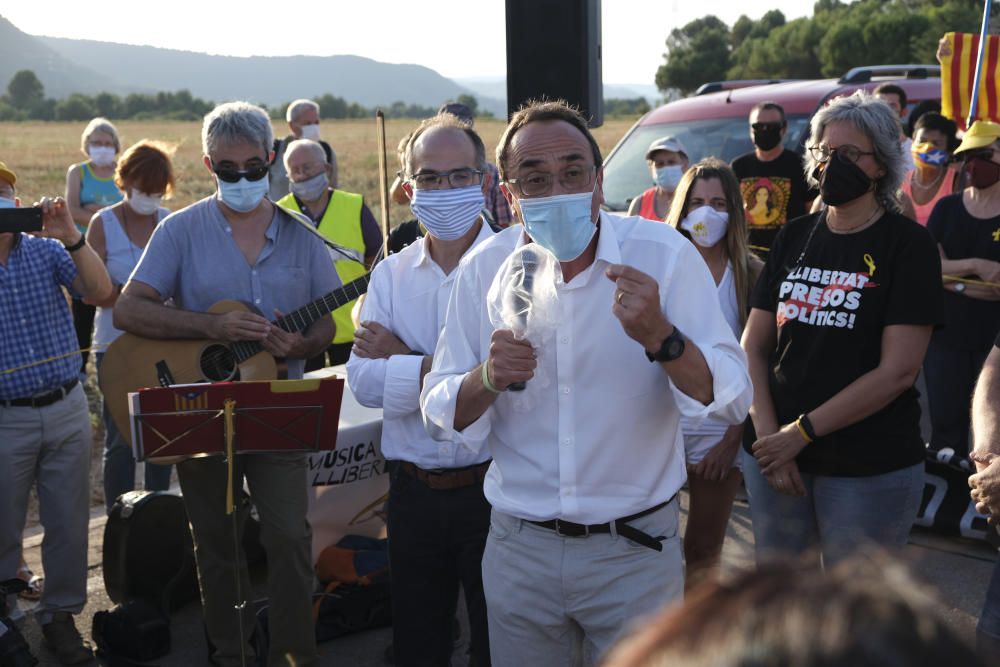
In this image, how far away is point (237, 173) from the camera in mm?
4395

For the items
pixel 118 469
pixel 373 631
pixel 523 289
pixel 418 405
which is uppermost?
pixel 523 289

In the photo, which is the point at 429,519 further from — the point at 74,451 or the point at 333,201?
the point at 333,201

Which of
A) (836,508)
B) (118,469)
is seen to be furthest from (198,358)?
(836,508)

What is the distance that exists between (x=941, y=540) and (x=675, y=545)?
354cm

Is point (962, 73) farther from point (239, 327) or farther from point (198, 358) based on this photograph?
point (198, 358)

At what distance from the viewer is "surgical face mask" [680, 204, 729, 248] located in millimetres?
4570

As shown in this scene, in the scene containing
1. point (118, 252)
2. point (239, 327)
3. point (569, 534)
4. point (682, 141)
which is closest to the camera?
point (569, 534)

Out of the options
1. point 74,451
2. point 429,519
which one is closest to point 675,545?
point 429,519

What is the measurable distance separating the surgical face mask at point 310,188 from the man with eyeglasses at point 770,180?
2.84 meters

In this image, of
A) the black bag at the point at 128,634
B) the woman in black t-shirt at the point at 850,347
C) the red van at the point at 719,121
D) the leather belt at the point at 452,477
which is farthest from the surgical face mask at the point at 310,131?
the woman in black t-shirt at the point at 850,347

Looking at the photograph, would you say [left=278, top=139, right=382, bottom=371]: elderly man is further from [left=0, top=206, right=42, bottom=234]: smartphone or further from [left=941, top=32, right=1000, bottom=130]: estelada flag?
[left=941, top=32, right=1000, bottom=130]: estelada flag

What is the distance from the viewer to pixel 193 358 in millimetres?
4484

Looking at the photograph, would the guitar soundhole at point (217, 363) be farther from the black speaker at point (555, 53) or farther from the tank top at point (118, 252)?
the tank top at point (118, 252)

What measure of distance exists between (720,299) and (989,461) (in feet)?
5.19
